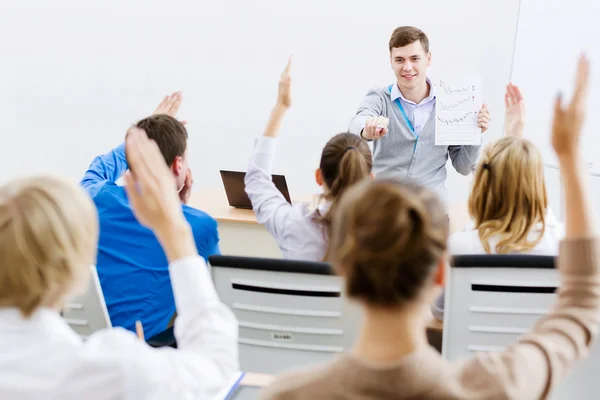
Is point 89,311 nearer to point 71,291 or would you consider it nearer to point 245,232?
point 71,291

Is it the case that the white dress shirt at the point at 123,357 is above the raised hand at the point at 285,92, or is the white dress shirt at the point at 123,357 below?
below

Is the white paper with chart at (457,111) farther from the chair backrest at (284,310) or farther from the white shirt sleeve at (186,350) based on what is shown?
the white shirt sleeve at (186,350)

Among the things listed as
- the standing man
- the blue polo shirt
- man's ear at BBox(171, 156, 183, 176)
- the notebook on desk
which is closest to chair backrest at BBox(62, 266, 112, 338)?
the blue polo shirt

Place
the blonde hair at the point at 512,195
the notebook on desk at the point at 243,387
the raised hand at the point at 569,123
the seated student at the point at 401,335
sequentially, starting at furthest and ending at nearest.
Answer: the blonde hair at the point at 512,195
the notebook on desk at the point at 243,387
the raised hand at the point at 569,123
the seated student at the point at 401,335

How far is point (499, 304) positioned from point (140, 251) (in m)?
1.18

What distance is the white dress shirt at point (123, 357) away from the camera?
104 cm

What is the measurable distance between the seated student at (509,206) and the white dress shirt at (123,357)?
1224mm

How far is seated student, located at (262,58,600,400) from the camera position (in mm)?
806

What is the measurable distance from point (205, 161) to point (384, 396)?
446 cm

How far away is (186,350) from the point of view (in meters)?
1.06

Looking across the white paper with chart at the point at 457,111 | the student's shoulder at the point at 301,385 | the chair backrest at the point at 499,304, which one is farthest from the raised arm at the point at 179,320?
the white paper with chart at the point at 457,111

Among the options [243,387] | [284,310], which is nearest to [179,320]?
[243,387]

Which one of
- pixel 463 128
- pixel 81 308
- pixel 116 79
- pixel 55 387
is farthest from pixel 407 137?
pixel 55 387

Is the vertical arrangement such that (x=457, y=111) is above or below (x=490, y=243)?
above
